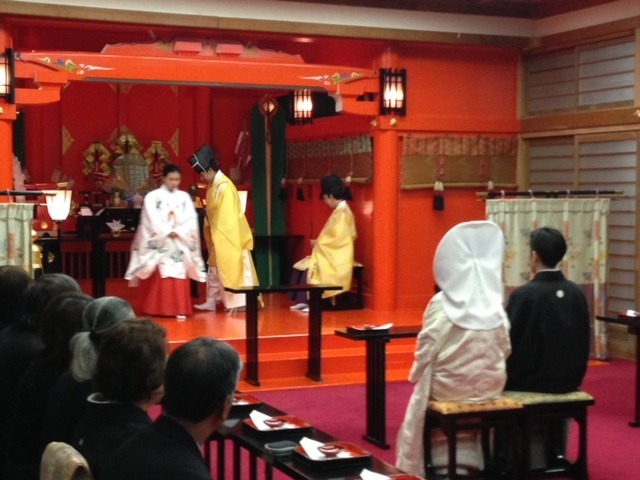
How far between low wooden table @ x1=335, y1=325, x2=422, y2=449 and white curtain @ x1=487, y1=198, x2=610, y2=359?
8.96 ft

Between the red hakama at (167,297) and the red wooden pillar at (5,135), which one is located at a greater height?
the red wooden pillar at (5,135)

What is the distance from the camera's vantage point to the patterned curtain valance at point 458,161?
34.8 ft

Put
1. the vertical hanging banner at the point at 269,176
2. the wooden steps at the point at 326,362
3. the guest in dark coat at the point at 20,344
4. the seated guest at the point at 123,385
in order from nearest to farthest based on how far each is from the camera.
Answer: the seated guest at the point at 123,385
the guest in dark coat at the point at 20,344
the wooden steps at the point at 326,362
the vertical hanging banner at the point at 269,176

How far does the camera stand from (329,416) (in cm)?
735

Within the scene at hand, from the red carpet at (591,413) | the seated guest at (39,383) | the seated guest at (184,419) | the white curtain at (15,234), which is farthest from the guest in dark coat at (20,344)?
the white curtain at (15,234)

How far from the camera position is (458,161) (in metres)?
10.8

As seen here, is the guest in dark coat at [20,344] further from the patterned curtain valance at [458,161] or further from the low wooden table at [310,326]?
the patterned curtain valance at [458,161]

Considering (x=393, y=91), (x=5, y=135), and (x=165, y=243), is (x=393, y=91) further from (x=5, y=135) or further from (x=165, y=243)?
(x=5, y=135)

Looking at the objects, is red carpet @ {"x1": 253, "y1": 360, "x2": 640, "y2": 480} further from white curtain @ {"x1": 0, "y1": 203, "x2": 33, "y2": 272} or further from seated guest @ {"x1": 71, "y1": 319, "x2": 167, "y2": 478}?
seated guest @ {"x1": 71, "y1": 319, "x2": 167, "y2": 478}

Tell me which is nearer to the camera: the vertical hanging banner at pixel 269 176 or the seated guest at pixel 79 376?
the seated guest at pixel 79 376

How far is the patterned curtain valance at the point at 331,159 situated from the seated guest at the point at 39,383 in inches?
278

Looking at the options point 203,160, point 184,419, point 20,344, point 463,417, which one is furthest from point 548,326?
point 203,160

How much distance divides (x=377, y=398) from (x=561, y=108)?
16.3 ft

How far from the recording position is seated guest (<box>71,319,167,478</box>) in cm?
295
